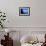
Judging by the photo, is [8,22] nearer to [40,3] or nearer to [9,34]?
[9,34]

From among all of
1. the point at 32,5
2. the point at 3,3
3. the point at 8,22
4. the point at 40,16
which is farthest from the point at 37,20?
the point at 3,3

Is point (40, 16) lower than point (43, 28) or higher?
higher

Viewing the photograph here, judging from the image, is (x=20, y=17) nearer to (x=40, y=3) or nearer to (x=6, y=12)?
(x=6, y=12)

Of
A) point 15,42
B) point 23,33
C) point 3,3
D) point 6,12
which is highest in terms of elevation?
point 3,3

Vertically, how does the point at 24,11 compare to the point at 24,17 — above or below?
above

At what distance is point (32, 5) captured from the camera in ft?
14.9

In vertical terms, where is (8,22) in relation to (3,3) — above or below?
below

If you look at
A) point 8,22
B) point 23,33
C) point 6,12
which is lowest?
point 23,33

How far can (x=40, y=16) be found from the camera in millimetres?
4547

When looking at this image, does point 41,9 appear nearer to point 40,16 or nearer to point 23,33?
point 40,16

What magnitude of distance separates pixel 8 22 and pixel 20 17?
15.8 inches

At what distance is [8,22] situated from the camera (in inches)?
179

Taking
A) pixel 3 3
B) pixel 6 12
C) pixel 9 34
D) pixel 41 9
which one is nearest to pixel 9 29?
pixel 9 34

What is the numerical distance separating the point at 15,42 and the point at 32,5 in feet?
4.15
